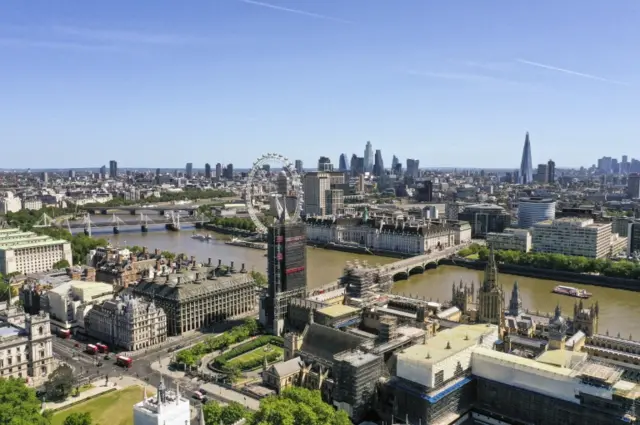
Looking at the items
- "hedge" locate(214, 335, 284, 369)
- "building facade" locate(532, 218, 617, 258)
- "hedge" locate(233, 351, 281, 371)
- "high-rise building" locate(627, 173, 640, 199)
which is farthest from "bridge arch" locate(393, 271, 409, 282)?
"high-rise building" locate(627, 173, 640, 199)

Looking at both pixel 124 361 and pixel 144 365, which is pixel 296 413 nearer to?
pixel 144 365

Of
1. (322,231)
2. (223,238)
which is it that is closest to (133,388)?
(322,231)

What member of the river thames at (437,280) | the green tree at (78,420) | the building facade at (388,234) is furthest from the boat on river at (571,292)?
the green tree at (78,420)

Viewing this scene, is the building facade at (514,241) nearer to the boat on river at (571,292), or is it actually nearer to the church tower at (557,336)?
the boat on river at (571,292)

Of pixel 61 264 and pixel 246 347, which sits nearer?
pixel 246 347

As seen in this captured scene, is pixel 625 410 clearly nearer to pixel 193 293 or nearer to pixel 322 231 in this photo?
pixel 193 293

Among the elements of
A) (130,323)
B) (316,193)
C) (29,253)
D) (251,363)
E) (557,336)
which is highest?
(316,193)

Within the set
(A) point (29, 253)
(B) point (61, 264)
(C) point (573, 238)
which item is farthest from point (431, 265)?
(A) point (29, 253)
